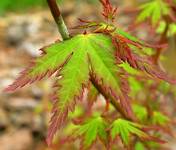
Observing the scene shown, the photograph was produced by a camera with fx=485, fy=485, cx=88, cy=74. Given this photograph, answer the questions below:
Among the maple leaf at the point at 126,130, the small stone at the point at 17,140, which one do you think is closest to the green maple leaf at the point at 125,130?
the maple leaf at the point at 126,130

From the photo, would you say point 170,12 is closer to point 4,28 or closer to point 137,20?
point 137,20

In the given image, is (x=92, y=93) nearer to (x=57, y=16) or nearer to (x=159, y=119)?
(x=57, y=16)

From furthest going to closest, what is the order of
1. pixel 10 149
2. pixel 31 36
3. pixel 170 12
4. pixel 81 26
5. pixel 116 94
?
pixel 31 36 → pixel 10 149 → pixel 170 12 → pixel 81 26 → pixel 116 94

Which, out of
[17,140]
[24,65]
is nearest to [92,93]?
[17,140]

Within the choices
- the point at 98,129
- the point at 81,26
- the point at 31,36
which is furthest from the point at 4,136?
the point at 81,26

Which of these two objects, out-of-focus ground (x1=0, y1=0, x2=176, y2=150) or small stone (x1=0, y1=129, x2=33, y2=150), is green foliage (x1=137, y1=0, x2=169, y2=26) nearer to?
out-of-focus ground (x1=0, y1=0, x2=176, y2=150)

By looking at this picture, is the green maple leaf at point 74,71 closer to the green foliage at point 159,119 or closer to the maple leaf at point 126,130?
the maple leaf at point 126,130
